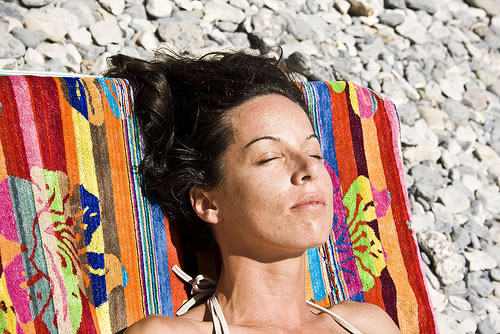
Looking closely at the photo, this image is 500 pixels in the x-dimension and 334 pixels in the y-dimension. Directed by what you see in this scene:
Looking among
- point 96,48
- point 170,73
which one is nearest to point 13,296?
point 170,73

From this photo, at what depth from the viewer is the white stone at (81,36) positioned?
12.3ft

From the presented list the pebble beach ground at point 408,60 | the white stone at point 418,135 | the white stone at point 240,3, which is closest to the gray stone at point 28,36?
the pebble beach ground at point 408,60

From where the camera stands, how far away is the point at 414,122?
445 centimetres

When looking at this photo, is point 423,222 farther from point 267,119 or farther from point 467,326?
point 267,119

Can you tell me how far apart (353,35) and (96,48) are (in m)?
2.15

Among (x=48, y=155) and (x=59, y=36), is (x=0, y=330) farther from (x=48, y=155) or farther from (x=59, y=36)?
(x=59, y=36)

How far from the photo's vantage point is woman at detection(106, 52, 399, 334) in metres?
2.17

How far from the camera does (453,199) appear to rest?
4.05 m

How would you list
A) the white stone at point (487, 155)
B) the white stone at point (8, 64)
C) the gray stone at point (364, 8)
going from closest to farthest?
the white stone at point (8, 64) → the white stone at point (487, 155) → the gray stone at point (364, 8)

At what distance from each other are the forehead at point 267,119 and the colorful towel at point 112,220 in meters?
0.50

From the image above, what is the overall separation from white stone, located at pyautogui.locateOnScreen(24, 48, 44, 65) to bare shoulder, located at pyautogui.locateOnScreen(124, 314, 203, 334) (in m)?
2.03

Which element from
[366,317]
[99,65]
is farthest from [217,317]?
[99,65]

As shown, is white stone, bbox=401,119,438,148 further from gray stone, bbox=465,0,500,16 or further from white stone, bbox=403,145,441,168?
gray stone, bbox=465,0,500,16

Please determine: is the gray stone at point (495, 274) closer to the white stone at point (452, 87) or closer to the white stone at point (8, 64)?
the white stone at point (452, 87)
